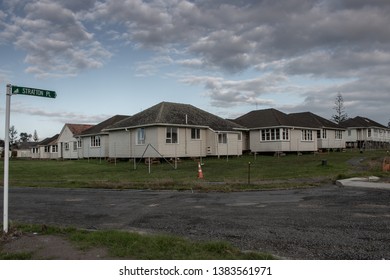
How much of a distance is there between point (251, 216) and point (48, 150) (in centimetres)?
6526

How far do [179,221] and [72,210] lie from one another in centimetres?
383

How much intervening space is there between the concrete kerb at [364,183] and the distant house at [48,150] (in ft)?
173

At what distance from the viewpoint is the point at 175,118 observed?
35.0m

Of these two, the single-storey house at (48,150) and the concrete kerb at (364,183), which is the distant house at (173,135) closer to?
the concrete kerb at (364,183)

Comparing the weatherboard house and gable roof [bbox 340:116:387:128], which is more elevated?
gable roof [bbox 340:116:387:128]

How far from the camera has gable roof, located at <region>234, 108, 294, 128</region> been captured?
41225mm

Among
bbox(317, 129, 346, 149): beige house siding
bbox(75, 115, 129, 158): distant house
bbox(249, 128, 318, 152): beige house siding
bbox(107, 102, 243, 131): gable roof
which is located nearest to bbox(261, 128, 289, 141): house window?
bbox(249, 128, 318, 152): beige house siding

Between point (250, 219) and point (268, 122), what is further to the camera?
point (268, 122)

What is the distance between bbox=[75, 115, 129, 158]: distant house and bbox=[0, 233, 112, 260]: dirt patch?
34923 millimetres

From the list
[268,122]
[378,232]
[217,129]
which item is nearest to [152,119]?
[217,129]

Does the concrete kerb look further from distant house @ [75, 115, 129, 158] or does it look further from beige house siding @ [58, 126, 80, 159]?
beige house siding @ [58, 126, 80, 159]

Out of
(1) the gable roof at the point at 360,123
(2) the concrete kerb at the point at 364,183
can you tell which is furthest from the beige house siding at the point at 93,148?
(1) the gable roof at the point at 360,123

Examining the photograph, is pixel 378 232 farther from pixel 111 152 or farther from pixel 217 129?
pixel 111 152

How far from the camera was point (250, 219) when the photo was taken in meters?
9.23
